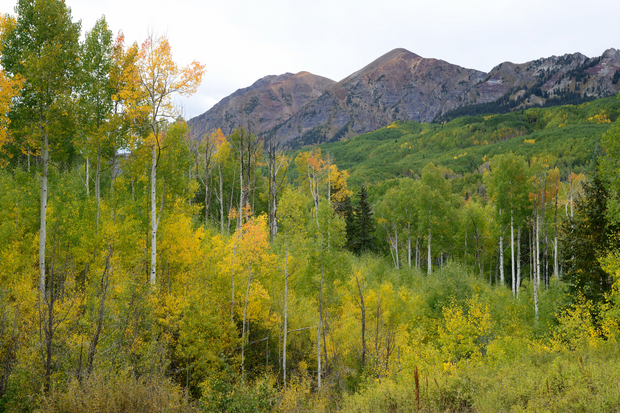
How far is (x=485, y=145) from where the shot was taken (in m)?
129

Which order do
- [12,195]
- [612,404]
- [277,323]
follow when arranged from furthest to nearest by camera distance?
[277,323], [12,195], [612,404]

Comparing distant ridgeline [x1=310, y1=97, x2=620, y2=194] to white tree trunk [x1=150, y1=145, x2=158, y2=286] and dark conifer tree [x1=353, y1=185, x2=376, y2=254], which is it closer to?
dark conifer tree [x1=353, y1=185, x2=376, y2=254]

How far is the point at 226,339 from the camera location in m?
20.4

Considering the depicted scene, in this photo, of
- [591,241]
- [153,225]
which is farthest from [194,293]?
[591,241]

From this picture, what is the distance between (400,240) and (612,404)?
38386 millimetres

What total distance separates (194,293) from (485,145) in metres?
139

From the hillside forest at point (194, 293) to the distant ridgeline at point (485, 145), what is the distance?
56.9m

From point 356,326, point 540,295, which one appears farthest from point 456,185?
point 356,326

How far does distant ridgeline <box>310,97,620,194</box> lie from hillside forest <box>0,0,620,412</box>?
56931mm

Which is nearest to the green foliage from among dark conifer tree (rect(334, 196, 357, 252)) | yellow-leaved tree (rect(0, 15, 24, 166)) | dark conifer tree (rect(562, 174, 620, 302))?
dark conifer tree (rect(334, 196, 357, 252))

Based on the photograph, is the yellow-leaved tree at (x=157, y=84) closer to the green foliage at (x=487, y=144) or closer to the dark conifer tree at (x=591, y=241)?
the dark conifer tree at (x=591, y=241)

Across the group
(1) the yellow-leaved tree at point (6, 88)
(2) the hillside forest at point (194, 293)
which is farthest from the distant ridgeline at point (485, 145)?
(1) the yellow-leaved tree at point (6, 88)

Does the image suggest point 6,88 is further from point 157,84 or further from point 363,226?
point 363,226

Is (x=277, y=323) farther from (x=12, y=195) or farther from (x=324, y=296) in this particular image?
(x=12, y=195)
